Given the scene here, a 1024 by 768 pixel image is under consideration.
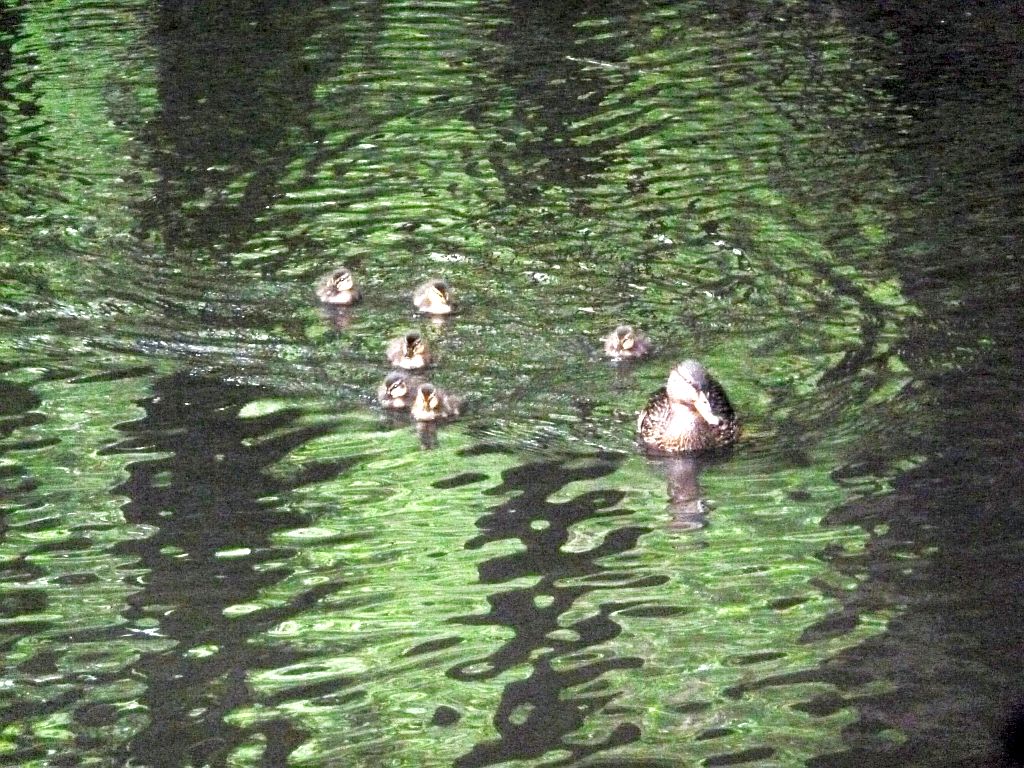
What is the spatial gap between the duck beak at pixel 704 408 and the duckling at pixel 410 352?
156cm

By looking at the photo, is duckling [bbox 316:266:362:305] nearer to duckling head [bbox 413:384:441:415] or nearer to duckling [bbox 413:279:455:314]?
duckling [bbox 413:279:455:314]

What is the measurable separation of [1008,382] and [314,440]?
122 inches

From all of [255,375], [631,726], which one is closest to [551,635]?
[631,726]

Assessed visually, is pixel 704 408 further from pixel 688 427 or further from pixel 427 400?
pixel 427 400

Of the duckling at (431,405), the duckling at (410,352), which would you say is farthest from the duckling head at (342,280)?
the duckling at (431,405)

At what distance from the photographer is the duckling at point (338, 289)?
941cm

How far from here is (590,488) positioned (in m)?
7.26

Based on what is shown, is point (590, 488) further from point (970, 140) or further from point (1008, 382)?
point (970, 140)

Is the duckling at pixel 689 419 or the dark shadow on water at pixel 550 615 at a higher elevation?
the duckling at pixel 689 419

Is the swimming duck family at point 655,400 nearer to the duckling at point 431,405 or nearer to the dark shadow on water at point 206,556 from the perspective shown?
the duckling at point 431,405

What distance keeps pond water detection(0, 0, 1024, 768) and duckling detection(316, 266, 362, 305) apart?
0.29 feet

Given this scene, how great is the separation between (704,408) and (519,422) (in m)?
0.89

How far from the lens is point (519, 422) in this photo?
26.1 feet

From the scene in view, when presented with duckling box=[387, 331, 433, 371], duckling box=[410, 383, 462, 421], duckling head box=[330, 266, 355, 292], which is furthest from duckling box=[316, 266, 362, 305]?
duckling box=[410, 383, 462, 421]
